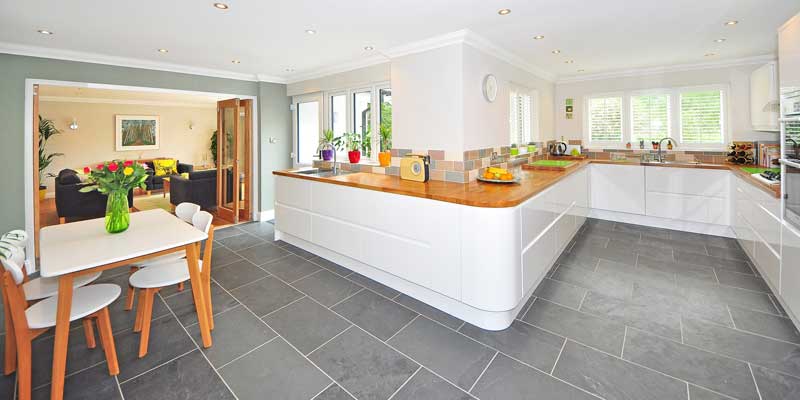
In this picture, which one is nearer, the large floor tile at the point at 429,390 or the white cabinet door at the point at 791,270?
the large floor tile at the point at 429,390

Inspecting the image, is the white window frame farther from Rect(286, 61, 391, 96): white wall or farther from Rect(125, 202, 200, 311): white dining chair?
Rect(125, 202, 200, 311): white dining chair

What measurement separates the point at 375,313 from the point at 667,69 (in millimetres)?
5053

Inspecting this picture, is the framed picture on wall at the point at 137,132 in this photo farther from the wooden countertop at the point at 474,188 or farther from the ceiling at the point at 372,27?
the wooden countertop at the point at 474,188

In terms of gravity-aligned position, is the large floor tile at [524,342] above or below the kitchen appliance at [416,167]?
below

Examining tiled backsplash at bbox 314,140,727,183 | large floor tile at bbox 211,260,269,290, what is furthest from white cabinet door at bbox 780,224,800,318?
large floor tile at bbox 211,260,269,290

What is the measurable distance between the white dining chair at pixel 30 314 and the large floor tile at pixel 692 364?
114 inches

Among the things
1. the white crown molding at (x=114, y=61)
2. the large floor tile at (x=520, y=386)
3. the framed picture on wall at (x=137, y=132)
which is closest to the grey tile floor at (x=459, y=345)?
the large floor tile at (x=520, y=386)

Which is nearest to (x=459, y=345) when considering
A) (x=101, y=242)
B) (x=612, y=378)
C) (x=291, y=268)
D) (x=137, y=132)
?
(x=612, y=378)

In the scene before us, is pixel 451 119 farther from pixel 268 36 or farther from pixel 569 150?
pixel 569 150

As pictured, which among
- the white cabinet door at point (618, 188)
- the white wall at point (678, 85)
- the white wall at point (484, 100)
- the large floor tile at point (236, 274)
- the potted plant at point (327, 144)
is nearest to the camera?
the large floor tile at point (236, 274)

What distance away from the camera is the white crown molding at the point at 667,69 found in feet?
14.2

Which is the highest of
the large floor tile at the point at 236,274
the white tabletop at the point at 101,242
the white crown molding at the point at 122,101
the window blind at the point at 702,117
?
the white crown molding at the point at 122,101

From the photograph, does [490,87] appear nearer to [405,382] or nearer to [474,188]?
[474,188]

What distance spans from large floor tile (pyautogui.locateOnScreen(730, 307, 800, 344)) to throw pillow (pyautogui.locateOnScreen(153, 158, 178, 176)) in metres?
A: 10.0
